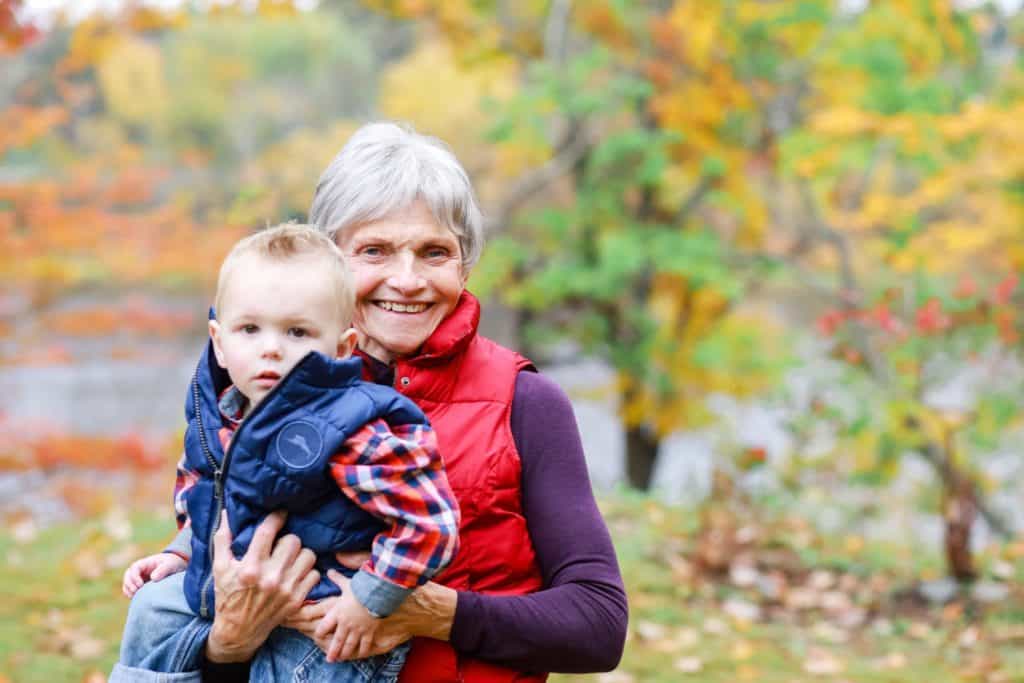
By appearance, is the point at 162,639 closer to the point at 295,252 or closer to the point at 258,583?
the point at 258,583

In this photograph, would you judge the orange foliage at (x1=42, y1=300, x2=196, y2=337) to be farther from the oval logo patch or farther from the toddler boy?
the oval logo patch

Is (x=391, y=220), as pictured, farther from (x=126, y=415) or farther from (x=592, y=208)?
(x=126, y=415)

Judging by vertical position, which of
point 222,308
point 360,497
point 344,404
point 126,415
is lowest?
point 126,415

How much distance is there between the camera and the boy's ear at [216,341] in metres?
1.78

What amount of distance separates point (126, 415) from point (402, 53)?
1199 cm

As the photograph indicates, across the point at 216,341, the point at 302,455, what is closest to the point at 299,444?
the point at 302,455

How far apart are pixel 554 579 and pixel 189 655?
2.08 feet

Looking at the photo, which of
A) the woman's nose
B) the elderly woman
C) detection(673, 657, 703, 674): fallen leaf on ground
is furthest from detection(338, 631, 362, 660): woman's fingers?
detection(673, 657, 703, 674): fallen leaf on ground

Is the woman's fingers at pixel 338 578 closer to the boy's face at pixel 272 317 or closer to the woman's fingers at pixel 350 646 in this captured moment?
the woman's fingers at pixel 350 646

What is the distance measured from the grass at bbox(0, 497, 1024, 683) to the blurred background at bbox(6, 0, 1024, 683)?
21 millimetres

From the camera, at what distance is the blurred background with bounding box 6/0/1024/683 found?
213 inches

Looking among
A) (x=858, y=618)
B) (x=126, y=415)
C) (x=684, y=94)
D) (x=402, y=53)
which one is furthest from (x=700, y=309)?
(x=402, y=53)

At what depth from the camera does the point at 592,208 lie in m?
10.3

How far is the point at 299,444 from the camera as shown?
5.41 feet
